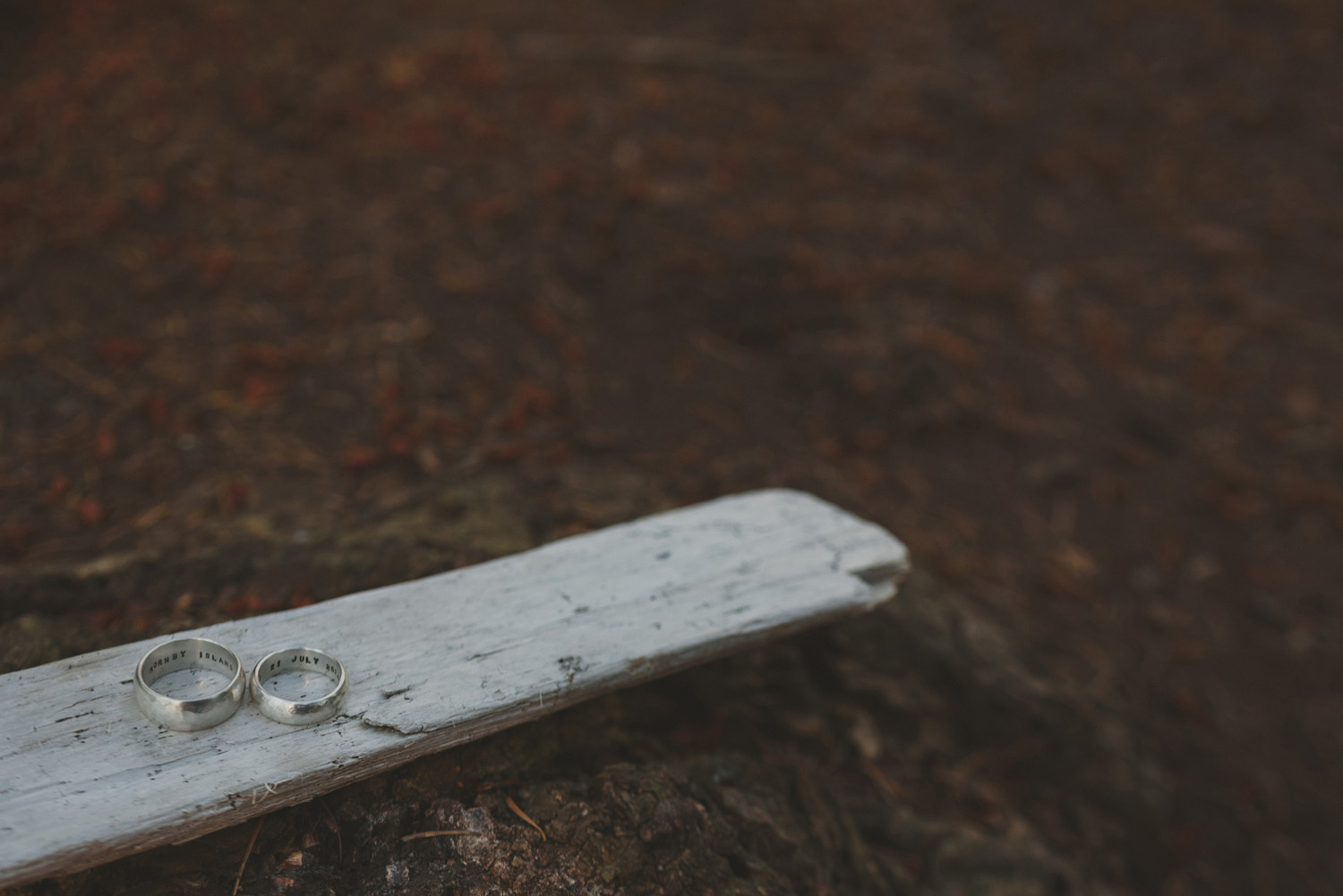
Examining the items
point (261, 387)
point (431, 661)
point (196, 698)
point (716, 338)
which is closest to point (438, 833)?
point (431, 661)

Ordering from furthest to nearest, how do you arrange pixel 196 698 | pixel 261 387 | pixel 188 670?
1. pixel 261 387
2. pixel 188 670
3. pixel 196 698

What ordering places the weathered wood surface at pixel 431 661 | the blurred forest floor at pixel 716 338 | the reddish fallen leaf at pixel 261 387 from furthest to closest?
the reddish fallen leaf at pixel 261 387 → the blurred forest floor at pixel 716 338 → the weathered wood surface at pixel 431 661

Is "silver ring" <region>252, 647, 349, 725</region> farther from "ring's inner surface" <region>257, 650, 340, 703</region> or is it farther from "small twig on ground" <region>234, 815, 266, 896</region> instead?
"small twig on ground" <region>234, 815, 266, 896</region>

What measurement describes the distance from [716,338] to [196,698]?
116 inches

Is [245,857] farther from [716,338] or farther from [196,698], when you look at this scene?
[716,338]

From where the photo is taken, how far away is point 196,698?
5.24 feet

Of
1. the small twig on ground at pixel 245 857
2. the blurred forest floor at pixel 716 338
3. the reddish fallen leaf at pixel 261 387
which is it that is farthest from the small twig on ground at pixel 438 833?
the reddish fallen leaf at pixel 261 387

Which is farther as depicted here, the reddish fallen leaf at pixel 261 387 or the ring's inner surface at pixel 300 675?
the reddish fallen leaf at pixel 261 387

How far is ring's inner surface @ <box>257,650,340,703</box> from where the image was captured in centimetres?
172

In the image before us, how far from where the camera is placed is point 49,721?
1590 millimetres

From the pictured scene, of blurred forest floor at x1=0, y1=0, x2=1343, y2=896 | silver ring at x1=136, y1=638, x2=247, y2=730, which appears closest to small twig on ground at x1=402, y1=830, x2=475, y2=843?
blurred forest floor at x1=0, y1=0, x2=1343, y2=896

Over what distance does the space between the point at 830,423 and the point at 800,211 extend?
1498 mm

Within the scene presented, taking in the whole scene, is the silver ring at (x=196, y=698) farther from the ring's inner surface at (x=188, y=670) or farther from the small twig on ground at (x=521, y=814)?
the small twig on ground at (x=521, y=814)

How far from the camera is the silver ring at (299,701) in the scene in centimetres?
165
